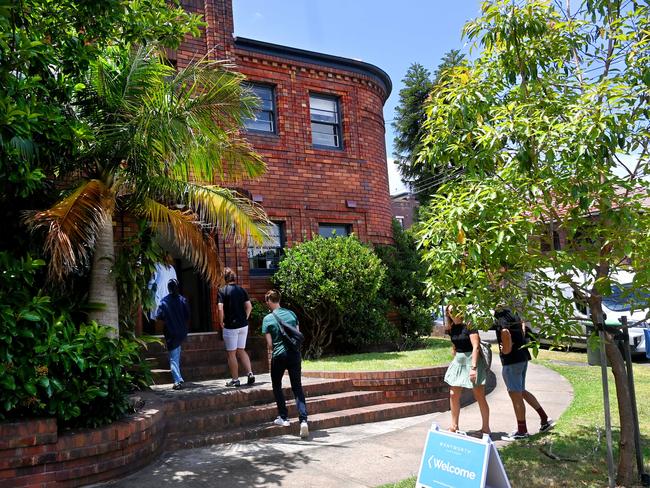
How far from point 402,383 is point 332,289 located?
2730 millimetres

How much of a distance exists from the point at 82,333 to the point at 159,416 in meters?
1.42

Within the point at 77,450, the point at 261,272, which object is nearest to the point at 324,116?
the point at 261,272

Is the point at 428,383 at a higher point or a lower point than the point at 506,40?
lower

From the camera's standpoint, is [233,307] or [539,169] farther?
[233,307]

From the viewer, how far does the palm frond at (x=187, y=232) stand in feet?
23.4

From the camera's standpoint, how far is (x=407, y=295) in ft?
45.6

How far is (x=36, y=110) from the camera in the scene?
5453 millimetres

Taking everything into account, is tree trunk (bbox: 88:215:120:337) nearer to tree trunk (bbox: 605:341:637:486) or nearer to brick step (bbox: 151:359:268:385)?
brick step (bbox: 151:359:268:385)

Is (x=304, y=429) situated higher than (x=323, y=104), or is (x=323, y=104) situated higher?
(x=323, y=104)

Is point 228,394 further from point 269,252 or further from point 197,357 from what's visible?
point 269,252

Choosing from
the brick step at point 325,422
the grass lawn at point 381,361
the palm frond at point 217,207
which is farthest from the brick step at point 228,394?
the palm frond at point 217,207

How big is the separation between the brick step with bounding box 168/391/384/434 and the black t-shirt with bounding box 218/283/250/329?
54.6 inches

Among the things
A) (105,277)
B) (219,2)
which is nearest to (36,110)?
(105,277)

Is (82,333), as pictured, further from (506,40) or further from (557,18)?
(557,18)
